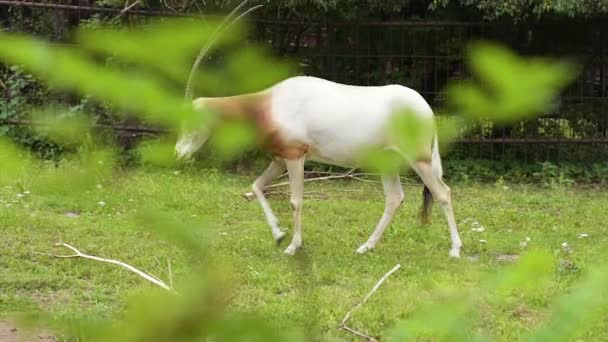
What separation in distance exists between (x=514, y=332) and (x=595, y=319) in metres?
3.97

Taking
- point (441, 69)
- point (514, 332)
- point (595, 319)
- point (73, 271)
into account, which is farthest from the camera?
point (441, 69)

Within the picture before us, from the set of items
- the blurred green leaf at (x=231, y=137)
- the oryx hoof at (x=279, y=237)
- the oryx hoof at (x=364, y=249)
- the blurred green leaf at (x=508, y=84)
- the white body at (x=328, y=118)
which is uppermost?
the blurred green leaf at (x=508, y=84)

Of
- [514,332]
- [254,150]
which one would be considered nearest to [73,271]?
[514,332]

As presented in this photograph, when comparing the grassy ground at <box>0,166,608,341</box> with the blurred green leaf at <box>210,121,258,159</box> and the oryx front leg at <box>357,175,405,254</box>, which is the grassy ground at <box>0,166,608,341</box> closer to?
the oryx front leg at <box>357,175,405,254</box>

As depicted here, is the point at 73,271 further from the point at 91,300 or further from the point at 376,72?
the point at 376,72

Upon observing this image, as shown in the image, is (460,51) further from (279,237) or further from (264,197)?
(264,197)

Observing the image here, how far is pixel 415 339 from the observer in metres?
1.21

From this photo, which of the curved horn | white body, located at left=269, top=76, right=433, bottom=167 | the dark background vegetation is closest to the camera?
the curved horn

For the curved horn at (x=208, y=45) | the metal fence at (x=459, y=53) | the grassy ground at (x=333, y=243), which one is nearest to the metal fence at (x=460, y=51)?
the metal fence at (x=459, y=53)

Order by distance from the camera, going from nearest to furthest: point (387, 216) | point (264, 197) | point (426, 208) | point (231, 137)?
point (231, 137), point (264, 197), point (387, 216), point (426, 208)

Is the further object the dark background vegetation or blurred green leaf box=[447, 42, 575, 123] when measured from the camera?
the dark background vegetation

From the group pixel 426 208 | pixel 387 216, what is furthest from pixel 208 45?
pixel 426 208

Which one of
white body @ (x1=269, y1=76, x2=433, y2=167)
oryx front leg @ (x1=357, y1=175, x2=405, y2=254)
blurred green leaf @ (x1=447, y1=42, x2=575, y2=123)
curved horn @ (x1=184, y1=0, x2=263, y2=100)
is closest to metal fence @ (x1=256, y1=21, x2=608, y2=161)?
oryx front leg @ (x1=357, y1=175, x2=405, y2=254)

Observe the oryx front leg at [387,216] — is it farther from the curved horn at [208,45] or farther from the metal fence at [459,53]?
the curved horn at [208,45]
